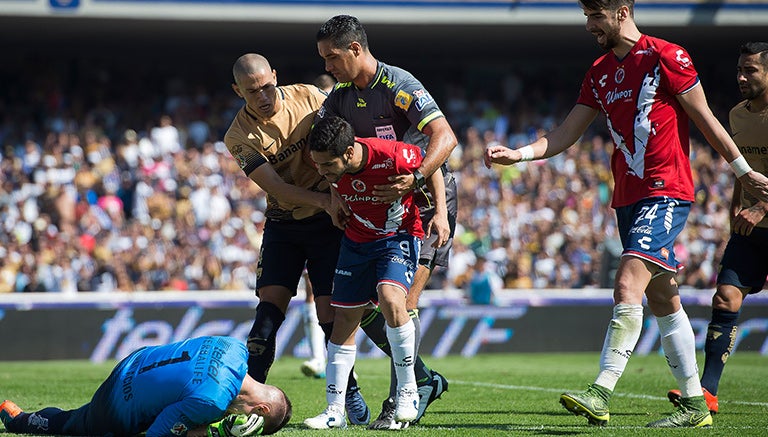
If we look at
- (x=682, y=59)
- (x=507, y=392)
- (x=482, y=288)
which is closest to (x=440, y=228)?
(x=682, y=59)

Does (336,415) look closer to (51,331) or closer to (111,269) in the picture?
(51,331)

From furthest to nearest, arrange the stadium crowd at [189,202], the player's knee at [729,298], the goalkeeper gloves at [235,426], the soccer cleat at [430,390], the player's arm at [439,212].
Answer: the stadium crowd at [189,202], the player's knee at [729,298], the soccer cleat at [430,390], the player's arm at [439,212], the goalkeeper gloves at [235,426]

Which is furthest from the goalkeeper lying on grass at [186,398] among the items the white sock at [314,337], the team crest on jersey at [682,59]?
the white sock at [314,337]

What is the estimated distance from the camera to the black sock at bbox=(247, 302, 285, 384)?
6809mm

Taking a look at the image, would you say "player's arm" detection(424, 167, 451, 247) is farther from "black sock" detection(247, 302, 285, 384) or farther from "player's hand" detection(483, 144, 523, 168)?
"black sock" detection(247, 302, 285, 384)

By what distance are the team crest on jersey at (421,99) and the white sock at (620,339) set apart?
5.77ft

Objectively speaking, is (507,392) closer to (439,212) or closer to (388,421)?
(388,421)

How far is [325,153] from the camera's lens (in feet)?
19.7

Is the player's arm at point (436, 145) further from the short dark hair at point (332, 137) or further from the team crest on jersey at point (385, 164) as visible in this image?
the short dark hair at point (332, 137)

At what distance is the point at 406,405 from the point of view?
6.17 meters

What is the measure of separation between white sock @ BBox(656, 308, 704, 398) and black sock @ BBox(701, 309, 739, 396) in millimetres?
1120

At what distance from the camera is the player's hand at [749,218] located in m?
6.91

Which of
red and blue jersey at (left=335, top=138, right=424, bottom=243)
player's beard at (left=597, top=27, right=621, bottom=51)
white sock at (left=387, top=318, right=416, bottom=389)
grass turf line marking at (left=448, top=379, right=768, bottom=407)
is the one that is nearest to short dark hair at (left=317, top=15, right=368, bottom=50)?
red and blue jersey at (left=335, top=138, right=424, bottom=243)

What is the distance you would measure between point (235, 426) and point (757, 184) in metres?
3.33
